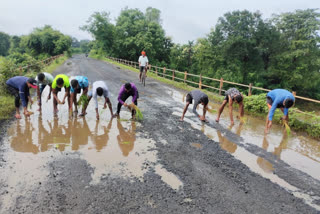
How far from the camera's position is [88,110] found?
7258 millimetres

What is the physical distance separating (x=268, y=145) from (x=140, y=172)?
338 cm

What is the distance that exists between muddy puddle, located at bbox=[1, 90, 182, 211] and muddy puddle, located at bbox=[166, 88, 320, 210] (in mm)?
1706

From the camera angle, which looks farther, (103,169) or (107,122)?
(107,122)

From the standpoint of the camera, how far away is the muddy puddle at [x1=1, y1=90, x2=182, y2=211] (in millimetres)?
3615

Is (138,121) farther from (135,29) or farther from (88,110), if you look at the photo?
(135,29)

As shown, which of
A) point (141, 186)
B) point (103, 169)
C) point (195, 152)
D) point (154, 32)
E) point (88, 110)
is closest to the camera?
point (141, 186)

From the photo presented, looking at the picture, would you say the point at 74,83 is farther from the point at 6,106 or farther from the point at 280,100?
the point at 280,100

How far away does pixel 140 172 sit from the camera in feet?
12.5

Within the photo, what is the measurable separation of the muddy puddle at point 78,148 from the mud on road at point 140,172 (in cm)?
→ 2

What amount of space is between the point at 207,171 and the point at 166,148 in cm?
111

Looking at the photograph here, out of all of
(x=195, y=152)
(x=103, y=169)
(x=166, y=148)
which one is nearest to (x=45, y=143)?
(x=103, y=169)

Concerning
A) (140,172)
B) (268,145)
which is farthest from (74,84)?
(268,145)

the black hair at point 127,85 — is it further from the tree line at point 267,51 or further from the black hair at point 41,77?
the tree line at point 267,51

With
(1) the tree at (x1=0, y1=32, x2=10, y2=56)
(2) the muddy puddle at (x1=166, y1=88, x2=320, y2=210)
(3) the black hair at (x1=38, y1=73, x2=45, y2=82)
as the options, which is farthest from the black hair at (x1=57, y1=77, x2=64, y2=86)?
(1) the tree at (x1=0, y1=32, x2=10, y2=56)
